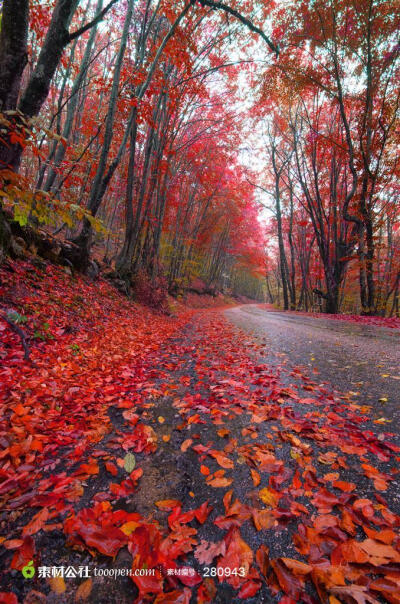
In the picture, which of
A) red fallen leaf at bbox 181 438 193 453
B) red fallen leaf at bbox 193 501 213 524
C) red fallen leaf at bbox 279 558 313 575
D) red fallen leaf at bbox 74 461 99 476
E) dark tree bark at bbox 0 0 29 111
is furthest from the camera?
dark tree bark at bbox 0 0 29 111

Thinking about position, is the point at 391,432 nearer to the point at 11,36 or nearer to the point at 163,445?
the point at 163,445

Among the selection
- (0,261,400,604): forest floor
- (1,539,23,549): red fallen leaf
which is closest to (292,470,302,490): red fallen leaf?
Answer: (0,261,400,604): forest floor

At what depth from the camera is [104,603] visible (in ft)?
2.59

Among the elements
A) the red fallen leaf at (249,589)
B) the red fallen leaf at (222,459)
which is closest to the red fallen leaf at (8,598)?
the red fallen leaf at (249,589)

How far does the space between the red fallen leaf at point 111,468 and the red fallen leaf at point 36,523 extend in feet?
1.08

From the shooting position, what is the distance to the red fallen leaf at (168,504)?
45.4 inches

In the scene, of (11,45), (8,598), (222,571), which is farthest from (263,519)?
(11,45)

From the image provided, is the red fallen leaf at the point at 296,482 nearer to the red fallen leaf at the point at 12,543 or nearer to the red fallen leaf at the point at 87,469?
the red fallen leaf at the point at 87,469

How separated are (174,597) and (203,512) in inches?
13.2

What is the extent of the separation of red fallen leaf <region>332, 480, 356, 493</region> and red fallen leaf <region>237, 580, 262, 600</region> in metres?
0.61

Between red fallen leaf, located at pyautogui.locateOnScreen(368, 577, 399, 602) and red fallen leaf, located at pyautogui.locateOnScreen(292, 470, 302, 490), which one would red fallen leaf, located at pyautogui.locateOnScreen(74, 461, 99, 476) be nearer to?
red fallen leaf, located at pyautogui.locateOnScreen(292, 470, 302, 490)

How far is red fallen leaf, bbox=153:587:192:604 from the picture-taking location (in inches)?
30.8

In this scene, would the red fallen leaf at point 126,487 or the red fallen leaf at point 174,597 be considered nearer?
the red fallen leaf at point 174,597

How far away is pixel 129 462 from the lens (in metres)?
1.46
